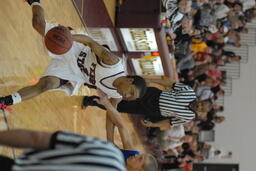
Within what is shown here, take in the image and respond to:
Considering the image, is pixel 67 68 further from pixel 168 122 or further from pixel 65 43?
pixel 168 122

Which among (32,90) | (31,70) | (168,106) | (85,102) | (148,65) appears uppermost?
(32,90)

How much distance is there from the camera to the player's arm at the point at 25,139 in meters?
2.12

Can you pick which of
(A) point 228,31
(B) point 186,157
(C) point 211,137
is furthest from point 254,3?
(B) point 186,157

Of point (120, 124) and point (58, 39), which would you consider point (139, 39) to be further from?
point (58, 39)

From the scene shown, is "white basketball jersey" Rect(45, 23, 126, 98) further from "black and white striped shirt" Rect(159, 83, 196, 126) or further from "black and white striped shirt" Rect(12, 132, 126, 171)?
"black and white striped shirt" Rect(12, 132, 126, 171)

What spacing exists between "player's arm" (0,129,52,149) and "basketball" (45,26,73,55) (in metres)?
1.79

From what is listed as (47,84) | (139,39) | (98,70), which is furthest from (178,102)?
(139,39)

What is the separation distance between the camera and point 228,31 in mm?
10930

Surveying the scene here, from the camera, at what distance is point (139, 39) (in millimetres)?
7527

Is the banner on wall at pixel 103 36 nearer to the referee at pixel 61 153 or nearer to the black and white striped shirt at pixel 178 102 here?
the black and white striped shirt at pixel 178 102

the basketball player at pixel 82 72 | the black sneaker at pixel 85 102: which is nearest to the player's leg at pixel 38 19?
the basketball player at pixel 82 72

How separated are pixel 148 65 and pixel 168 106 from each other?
10.4 ft

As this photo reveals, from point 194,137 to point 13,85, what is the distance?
243 inches

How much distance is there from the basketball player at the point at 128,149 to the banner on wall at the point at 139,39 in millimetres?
2865
